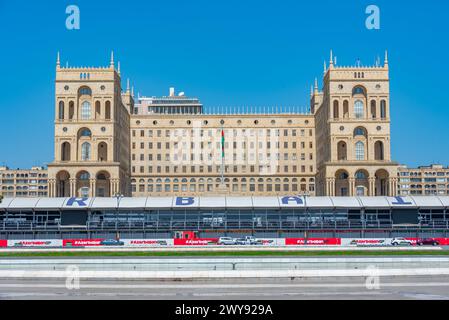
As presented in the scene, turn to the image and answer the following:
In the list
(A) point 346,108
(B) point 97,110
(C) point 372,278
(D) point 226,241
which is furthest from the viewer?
(B) point 97,110

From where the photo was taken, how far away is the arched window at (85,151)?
121125 millimetres

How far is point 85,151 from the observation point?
398 feet

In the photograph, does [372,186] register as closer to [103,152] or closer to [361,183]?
[361,183]

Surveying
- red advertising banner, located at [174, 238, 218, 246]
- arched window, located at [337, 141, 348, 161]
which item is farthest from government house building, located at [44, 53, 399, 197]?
red advertising banner, located at [174, 238, 218, 246]

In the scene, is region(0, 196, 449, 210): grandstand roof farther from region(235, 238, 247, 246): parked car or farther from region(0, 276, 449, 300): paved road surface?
region(0, 276, 449, 300): paved road surface

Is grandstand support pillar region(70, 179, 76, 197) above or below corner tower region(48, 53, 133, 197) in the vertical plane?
below

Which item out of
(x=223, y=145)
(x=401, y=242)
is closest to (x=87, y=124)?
(x=223, y=145)

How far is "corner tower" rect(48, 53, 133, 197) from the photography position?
120 metres

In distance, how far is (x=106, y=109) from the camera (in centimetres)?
12200

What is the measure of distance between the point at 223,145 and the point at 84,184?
26.2 metres

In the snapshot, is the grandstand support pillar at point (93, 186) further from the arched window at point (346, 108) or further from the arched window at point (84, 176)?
the arched window at point (346, 108)

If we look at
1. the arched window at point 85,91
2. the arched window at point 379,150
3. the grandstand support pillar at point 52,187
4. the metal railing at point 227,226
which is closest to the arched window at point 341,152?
the arched window at point 379,150

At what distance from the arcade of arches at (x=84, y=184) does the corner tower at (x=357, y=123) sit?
127ft

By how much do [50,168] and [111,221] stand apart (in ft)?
101
